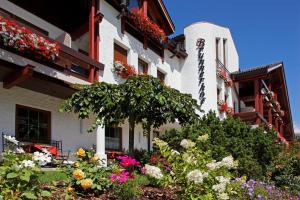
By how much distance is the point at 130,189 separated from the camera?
5891 mm

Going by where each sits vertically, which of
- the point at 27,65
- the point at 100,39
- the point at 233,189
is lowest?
the point at 233,189

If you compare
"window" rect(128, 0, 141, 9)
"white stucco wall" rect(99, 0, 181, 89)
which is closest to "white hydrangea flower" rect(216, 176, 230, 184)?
"white stucco wall" rect(99, 0, 181, 89)

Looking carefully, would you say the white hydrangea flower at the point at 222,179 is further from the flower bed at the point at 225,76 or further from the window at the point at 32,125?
the flower bed at the point at 225,76

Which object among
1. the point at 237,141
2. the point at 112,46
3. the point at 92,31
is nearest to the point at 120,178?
the point at 237,141

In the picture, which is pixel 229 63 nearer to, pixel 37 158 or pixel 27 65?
pixel 27 65

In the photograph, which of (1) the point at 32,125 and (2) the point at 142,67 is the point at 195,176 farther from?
(2) the point at 142,67

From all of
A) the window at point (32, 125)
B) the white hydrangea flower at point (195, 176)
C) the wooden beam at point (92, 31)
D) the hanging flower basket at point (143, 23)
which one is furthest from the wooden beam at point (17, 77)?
the hanging flower basket at point (143, 23)

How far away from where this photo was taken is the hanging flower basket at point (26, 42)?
369 inches

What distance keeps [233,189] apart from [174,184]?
111 centimetres

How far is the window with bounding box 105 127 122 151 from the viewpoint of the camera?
15.8 m

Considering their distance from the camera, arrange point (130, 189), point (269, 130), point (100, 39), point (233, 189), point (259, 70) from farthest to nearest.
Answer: point (259, 70)
point (269, 130)
point (100, 39)
point (233, 189)
point (130, 189)

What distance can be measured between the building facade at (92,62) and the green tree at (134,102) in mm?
1789

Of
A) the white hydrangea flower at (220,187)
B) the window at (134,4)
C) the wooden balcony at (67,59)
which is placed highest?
the window at (134,4)

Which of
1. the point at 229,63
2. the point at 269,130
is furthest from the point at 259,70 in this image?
the point at 269,130
